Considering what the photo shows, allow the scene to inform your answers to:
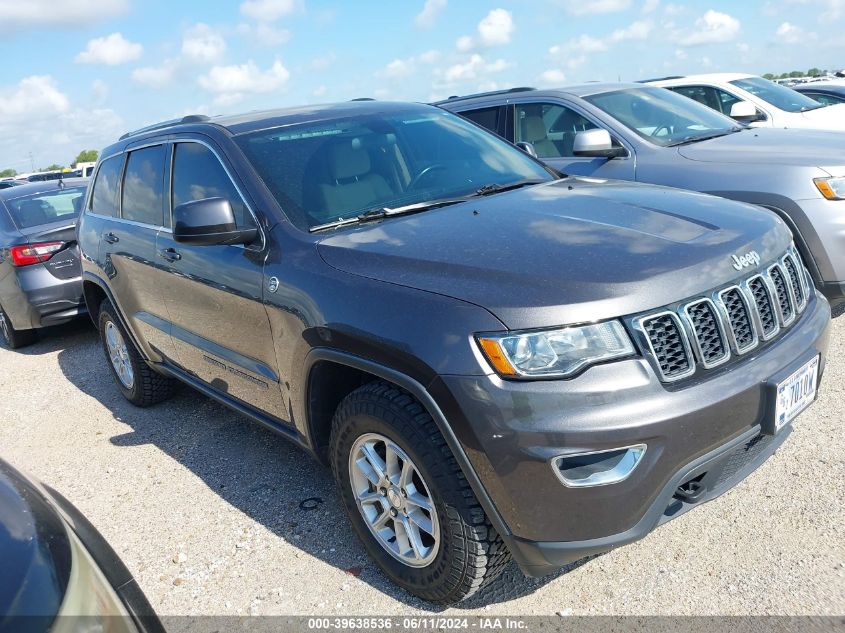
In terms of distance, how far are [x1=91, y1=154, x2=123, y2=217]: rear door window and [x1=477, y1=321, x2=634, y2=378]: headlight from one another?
355 centimetres

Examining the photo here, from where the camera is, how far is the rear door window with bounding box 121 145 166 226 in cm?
416

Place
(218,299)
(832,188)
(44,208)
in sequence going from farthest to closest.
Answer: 1. (44,208)
2. (832,188)
3. (218,299)

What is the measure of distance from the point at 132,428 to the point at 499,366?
3.53m

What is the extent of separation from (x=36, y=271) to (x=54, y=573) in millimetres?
6210

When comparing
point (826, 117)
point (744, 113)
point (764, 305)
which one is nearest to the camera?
point (764, 305)

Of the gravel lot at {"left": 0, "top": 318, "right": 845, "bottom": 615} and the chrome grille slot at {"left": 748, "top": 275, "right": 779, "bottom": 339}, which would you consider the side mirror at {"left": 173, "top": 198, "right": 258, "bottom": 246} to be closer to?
the gravel lot at {"left": 0, "top": 318, "right": 845, "bottom": 615}

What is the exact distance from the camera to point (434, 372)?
7.46 feet

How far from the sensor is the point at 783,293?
273 centimetres

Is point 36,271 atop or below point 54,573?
below

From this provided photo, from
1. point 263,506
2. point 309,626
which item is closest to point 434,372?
point 309,626

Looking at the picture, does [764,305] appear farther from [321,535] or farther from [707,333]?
[321,535]

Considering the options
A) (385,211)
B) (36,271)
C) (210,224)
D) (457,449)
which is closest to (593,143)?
(385,211)

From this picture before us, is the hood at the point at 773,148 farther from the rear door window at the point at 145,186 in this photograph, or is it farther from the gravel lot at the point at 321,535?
the rear door window at the point at 145,186

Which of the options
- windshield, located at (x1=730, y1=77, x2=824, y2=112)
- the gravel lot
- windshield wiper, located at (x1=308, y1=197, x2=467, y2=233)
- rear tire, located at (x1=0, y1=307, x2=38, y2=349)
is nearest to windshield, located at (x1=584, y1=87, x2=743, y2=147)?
the gravel lot
